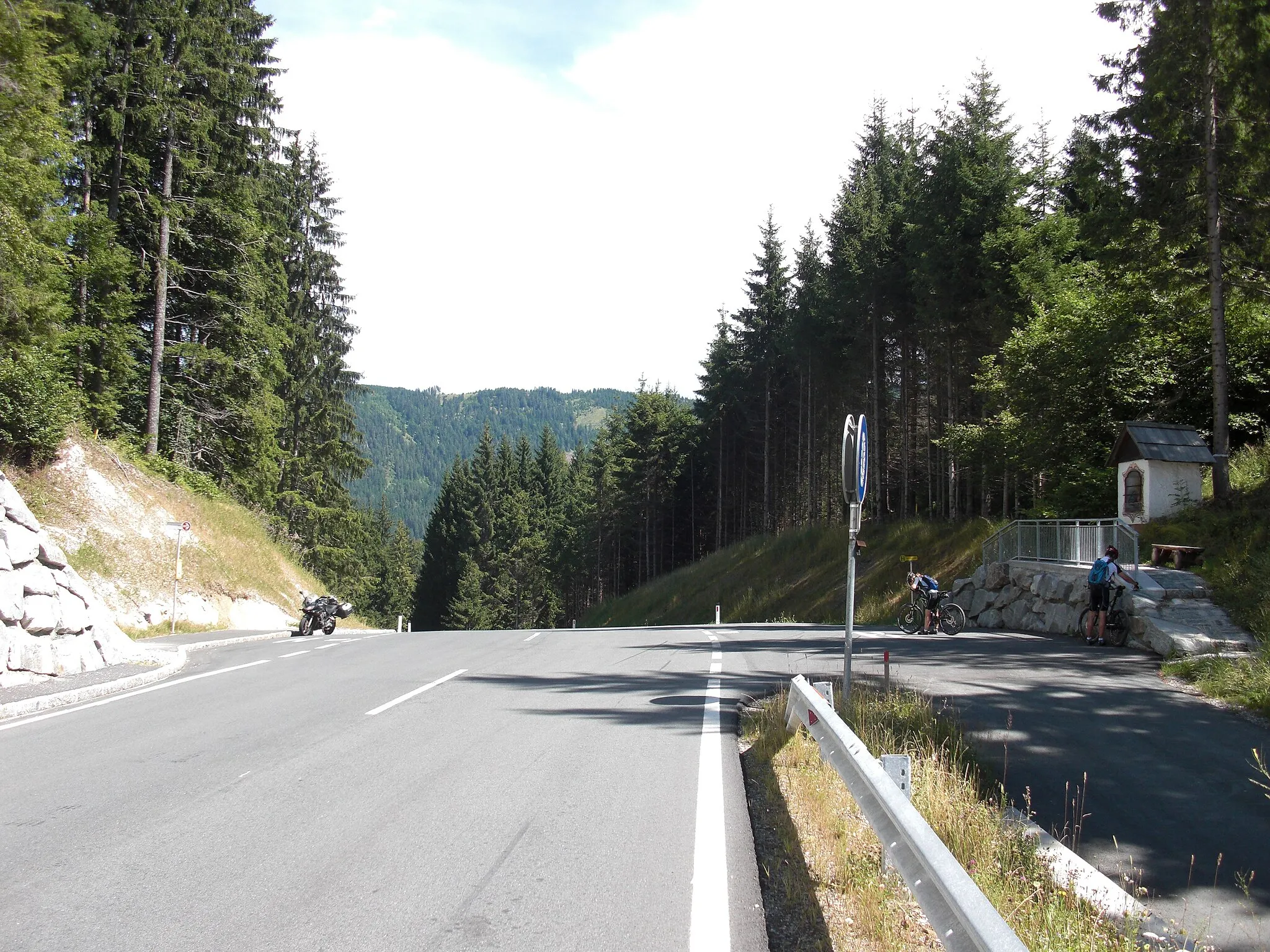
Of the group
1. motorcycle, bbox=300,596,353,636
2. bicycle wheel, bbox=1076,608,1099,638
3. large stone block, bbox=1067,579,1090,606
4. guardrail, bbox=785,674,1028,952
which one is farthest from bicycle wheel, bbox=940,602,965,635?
guardrail, bbox=785,674,1028,952

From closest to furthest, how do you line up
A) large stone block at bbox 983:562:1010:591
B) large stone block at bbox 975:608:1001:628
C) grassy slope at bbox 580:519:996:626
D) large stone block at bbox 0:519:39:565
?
large stone block at bbox 0:519:39:565, large stone block at bbox 975:608:1001:628, large stone block at bbox 983:562:1010:591, grassy slope at bbox 580:519:996:626

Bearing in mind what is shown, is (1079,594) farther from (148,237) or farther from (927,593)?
(148,237)

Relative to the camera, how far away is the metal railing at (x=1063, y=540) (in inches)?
727

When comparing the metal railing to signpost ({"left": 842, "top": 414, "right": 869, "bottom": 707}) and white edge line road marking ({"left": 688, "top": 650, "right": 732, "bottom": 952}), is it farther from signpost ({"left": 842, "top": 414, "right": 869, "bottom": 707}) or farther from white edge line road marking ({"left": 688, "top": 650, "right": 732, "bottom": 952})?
white edge line road marking ({"left": 688, "top": 650, "right": 732, "bottom": 952})

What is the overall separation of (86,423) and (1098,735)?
1084 inches

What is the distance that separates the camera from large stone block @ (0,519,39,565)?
1216 cm

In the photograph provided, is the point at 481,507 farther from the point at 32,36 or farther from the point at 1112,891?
the point at 1112,891

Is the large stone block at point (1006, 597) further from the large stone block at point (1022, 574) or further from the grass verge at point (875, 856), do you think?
the grass verge at point (875, 856)

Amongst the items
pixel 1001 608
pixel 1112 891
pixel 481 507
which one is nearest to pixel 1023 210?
pixel 1001 608

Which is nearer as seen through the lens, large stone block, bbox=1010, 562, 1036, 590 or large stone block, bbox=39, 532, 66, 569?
large stone block, bbox=39, 532, 66, 569

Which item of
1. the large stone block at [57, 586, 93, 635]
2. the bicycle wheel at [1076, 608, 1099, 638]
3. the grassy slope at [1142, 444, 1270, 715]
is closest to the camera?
the grassy slope at [1142, 444, 1270, 715]

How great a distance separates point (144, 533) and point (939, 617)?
20.9m

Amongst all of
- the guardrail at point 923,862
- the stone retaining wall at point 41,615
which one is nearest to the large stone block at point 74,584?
the stone retaining wall at point 41,615

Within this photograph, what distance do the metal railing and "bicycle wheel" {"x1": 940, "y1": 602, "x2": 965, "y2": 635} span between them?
8.68ft
